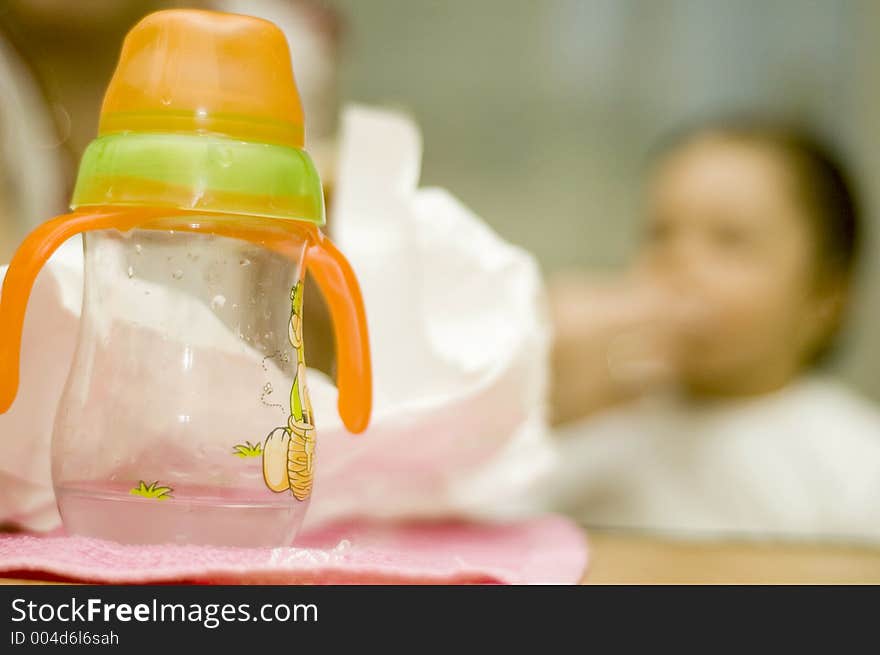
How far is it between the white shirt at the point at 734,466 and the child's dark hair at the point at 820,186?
7.6 inches

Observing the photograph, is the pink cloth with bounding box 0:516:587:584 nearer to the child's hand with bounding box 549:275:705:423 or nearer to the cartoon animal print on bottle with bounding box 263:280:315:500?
the cartoon animal print on bottle with bounding box 263:280:315:500

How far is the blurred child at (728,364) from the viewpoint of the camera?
135cm

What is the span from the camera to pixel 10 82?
31.3 inches

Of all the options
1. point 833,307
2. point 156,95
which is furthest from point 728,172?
point 156,95

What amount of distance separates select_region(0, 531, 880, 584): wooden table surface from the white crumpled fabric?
101 mm

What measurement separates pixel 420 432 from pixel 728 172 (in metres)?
1.03

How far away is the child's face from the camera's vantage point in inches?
55.6

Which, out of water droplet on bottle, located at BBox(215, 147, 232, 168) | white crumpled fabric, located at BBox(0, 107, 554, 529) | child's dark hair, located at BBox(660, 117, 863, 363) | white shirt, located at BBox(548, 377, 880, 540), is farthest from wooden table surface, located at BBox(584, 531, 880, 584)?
child's dark hair, located at BBox(660, 117, 863, 363)

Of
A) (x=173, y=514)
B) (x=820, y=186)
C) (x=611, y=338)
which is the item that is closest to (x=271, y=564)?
(x=173, y=514)

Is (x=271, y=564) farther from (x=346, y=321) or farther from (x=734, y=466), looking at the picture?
(x=734, y=466)

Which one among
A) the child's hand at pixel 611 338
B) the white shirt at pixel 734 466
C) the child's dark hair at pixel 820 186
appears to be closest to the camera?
the child's hand at pixel 611 338

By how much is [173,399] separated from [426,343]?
218 millimetres

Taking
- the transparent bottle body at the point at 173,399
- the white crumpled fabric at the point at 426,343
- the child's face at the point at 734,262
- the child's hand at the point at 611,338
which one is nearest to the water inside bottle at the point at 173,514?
the transparent bottle body at the point at 173,399

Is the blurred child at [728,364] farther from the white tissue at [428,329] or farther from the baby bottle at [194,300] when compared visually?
the baby bottle at [194,300]
